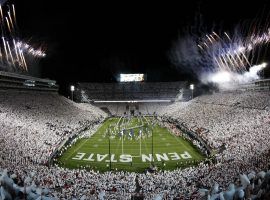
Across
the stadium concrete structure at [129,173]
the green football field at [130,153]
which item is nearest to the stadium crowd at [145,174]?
the stadium concrete structure at [129,173]

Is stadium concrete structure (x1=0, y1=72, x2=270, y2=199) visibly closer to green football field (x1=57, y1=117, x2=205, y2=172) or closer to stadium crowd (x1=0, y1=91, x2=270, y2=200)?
stadium crowd (x1=0, y1=91, x2=270, y2=200)

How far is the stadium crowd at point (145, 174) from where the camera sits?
20.5 feet

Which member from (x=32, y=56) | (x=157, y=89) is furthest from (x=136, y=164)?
(x=157, y=89)

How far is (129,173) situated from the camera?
22234 millimetres

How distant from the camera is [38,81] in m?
63.1

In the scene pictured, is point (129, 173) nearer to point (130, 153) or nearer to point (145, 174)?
point (145, 174)

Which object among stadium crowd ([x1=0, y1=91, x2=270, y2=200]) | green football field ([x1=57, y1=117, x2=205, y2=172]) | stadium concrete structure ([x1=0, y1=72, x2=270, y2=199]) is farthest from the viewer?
green football field ([x1=57, y1=117, x2=205, y2=172])

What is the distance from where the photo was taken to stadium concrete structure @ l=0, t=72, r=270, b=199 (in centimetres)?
648

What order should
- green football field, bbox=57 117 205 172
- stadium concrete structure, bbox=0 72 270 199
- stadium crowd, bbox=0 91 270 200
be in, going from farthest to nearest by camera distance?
green football field, bbox=57 117 205 172 < stadium concrete structure, bbox=0 72 270 199 < stadium crowd, bbox=0 91 270 200

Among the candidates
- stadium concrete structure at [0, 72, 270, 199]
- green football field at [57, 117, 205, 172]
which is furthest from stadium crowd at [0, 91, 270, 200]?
green football field at [57, 117, 205, 172]

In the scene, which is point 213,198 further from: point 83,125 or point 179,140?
point 83,125

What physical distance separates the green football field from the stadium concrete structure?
1314 mm

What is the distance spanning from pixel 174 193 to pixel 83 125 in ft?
106

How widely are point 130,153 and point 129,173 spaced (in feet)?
32.0
